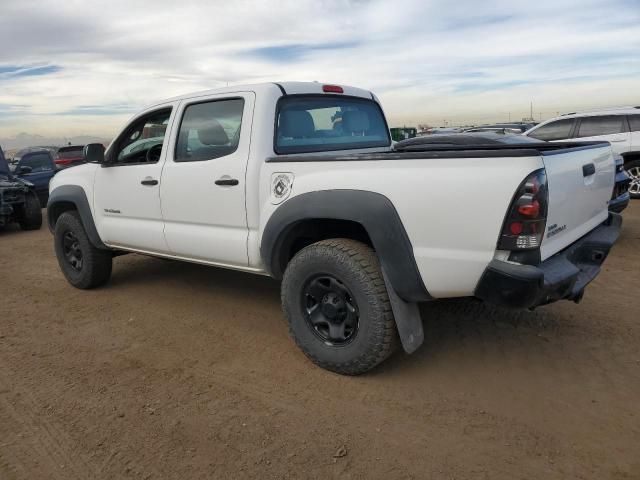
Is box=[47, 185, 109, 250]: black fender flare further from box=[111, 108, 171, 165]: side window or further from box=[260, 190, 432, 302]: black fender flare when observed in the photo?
box=[260, 190, 432, 302]: black fender flare

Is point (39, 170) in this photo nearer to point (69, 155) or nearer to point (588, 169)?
point (69, 155)

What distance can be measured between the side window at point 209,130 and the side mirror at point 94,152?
3.18 feet

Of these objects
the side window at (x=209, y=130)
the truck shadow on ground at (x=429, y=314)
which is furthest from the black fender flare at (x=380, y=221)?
the side window at (x=209, y=130)

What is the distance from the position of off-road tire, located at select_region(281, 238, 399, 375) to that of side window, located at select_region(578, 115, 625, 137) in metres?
8.66

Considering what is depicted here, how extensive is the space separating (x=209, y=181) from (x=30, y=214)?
7909 millimetres

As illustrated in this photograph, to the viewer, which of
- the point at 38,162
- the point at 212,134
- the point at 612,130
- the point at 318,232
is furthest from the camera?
the point at 38,162

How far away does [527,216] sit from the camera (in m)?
2.56

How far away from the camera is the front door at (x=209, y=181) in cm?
371

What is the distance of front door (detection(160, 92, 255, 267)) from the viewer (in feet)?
12.2

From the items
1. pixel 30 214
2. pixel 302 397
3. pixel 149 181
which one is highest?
pixel 149 181

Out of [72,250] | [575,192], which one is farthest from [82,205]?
[575,192]

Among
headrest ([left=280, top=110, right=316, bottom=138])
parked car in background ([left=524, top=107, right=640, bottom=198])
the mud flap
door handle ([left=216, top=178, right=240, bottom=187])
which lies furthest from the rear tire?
door handle ([left=216, top=178, right=240, bottom=187])

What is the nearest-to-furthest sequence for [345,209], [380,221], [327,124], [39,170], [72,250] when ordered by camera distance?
1. [380,221]
2. [345,209]
3. [327,124]
4. [72,250]
5. [39,170]

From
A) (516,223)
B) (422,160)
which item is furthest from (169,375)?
(516,223)
